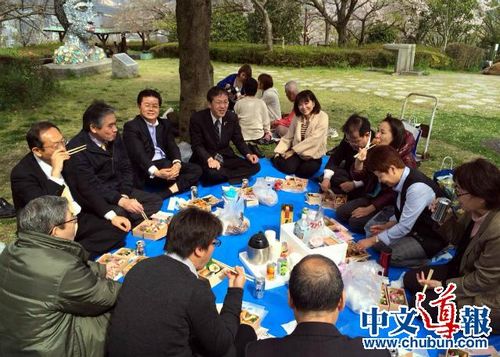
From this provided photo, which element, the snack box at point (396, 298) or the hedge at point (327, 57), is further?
the hedge at point (327, 57)

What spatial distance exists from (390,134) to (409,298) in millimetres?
1972

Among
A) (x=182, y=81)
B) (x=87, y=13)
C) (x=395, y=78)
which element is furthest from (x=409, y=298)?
(x=87, y=13)

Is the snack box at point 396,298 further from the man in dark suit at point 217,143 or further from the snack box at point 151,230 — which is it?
the man in dark suit at point 217,143

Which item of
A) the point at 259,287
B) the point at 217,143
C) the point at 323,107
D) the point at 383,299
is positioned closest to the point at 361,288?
the point at 383,299

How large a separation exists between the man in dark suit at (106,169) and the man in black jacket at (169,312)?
223 cm

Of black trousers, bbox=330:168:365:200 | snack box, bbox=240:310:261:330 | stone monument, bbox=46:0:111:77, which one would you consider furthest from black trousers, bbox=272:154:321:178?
stone monument, bbox=46:0:111:77

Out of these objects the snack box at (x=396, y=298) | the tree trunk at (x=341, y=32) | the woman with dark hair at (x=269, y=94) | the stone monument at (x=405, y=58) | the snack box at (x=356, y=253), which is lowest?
the snack box at (x=396, y=298)

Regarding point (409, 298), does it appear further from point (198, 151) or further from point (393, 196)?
point (198, 151)

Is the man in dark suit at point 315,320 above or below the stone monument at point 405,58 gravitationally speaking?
below

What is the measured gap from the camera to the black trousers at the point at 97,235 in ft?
12.7

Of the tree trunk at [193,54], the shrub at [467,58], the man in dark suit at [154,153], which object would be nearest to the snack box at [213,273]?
the man in dark suit at [154,153]

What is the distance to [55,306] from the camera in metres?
2.11

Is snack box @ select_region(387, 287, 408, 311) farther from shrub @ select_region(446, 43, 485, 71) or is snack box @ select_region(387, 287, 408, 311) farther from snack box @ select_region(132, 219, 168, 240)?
shrub @ select_region(446, 43, 485, 71)

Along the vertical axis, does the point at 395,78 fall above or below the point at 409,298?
above
